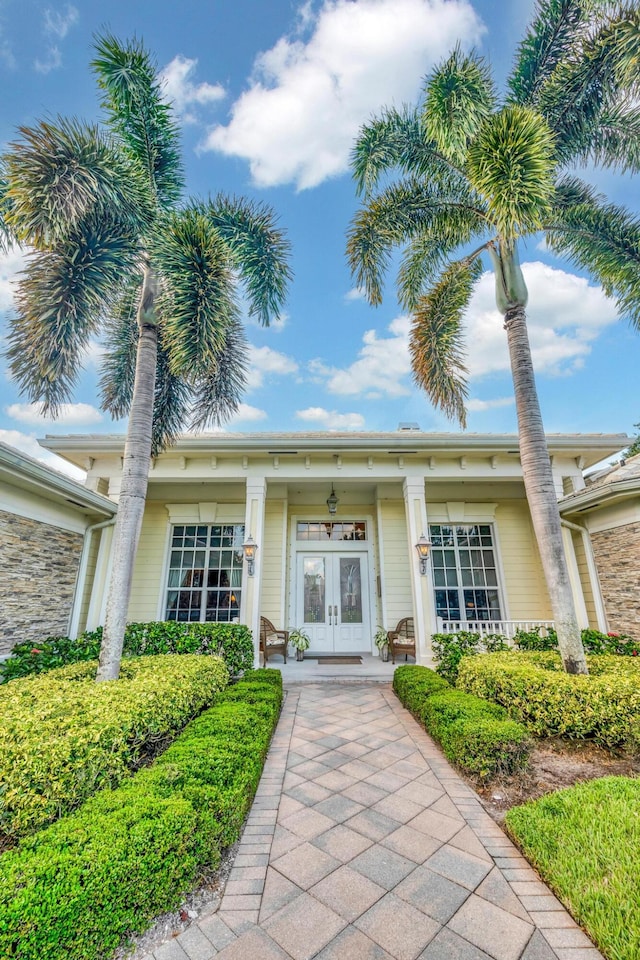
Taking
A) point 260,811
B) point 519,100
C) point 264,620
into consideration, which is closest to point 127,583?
point 260,811

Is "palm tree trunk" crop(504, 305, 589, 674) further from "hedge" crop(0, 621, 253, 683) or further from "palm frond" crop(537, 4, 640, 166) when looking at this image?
"hedge" crop(0, 621, 253, 683)

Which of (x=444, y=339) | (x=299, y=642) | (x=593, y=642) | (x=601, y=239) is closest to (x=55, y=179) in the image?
(x=444, y=339)

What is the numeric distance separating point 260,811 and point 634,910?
83.5 inches

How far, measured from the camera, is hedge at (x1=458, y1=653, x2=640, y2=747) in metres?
3.44

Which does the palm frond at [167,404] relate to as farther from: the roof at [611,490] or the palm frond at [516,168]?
the roof at [611,490]

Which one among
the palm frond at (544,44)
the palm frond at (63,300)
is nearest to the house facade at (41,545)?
the palm frond at (63,300)

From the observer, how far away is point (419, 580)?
7031mm

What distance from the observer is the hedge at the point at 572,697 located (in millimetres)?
3441

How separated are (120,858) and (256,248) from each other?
5.80m

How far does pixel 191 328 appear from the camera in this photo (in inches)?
186

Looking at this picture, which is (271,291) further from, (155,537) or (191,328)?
(155,537)

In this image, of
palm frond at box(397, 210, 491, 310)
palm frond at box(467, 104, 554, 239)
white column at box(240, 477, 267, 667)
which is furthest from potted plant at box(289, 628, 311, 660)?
palm frond at box(467, 104, 554, 239)

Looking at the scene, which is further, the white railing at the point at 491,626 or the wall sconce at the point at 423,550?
the white railing at the point at 491,626

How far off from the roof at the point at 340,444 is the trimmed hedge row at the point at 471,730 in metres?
3.89
